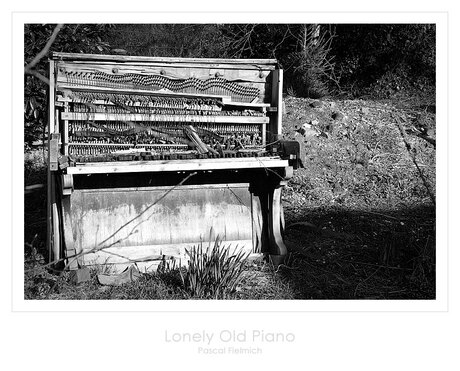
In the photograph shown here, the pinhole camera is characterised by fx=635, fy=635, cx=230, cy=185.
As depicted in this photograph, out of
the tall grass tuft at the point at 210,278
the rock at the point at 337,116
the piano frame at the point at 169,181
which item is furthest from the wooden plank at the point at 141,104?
the rock at the point at 337,116

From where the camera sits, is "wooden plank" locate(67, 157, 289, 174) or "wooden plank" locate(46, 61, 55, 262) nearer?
"wooden plank" locate(67, 157, 289, 174)

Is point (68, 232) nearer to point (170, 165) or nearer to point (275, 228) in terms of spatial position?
point (170, 165)

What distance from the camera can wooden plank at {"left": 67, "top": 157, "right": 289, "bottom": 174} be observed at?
5.40 m

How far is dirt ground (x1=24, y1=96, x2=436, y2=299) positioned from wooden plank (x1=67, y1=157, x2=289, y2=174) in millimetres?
1078

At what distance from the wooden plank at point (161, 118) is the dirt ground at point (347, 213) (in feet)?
4.55

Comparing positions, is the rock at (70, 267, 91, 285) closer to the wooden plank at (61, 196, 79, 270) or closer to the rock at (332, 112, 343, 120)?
the wooden plank at (61, 196, 79, 270)

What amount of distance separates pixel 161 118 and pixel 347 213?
11.3 ft

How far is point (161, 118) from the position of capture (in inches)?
243

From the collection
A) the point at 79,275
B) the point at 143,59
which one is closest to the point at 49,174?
the point at 79,275

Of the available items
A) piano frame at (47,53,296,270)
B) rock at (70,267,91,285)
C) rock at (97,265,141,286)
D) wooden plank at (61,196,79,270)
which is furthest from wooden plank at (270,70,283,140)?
rock at (70,267,91,285)

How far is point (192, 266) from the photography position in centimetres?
541

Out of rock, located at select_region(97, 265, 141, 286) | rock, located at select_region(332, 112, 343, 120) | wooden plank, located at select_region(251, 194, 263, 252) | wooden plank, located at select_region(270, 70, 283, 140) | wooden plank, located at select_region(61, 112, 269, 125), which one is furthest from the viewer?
rock, located at select_region(332, 112, 343, 120)

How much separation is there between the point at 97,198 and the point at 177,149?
0.91 m

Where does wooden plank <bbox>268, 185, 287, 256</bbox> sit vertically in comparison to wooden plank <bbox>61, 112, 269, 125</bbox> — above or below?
below
